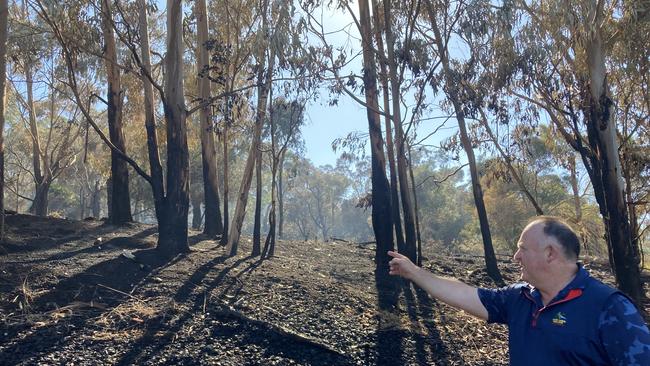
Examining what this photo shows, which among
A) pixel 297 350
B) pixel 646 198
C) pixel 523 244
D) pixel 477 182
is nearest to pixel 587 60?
pixel 477 182

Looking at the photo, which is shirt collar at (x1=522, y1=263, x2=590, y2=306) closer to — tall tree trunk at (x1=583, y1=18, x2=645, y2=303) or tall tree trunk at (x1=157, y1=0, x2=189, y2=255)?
tall tree trunk at (x1=583, y1=18, x2=645, y2=303)

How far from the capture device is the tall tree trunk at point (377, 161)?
9547 millimetres

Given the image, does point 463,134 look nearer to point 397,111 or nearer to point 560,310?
point 397,111

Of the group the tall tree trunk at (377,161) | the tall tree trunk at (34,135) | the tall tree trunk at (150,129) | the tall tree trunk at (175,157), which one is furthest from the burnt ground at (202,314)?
the tall tree trunk at (34,135)

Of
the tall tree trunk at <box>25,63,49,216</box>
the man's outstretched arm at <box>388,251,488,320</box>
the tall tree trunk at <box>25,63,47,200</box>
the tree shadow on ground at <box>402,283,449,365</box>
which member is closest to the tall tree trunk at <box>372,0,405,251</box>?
the tree shadow on ground at <box>402,283,449,365</box>

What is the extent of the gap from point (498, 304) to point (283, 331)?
329 centimetres

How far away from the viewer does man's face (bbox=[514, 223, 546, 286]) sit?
7.50ft

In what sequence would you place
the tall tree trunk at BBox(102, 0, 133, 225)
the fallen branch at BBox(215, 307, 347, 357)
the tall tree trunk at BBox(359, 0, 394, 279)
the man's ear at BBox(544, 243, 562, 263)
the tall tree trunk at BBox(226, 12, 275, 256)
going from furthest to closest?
the tall tree trunk at BBox(102, 0, 133, 225), the tall tree trunk at BBox(359, 0, 394, 279), the tall tree trunk at BBox(226, 12, 275, 256), the fallen branch at BBox(215, 307, 347, 357), the man's ear at BBox(544, 243, 562, 263)

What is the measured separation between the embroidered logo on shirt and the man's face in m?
0.17

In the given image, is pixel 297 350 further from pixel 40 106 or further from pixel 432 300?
pixel 40 106

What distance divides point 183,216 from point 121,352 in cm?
405

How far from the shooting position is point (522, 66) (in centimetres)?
914

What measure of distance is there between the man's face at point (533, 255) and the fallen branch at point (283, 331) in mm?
3268

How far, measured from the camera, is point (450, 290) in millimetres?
→ 2691
